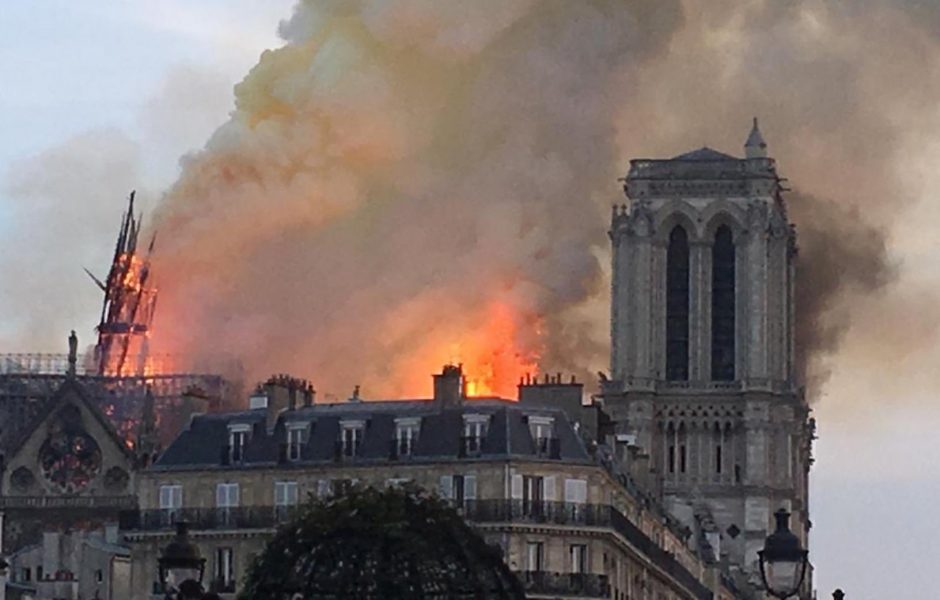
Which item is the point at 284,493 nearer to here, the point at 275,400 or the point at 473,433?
the point at 275,400

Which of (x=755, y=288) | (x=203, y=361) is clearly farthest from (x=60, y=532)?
(x=755, y=288)

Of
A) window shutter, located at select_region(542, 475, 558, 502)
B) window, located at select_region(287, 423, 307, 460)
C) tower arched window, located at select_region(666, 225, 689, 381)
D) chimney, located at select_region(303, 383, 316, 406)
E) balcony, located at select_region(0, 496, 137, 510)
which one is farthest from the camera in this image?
tower arched window, located at select_region(666, 225, 689, 381)

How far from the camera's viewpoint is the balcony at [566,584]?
9744cm

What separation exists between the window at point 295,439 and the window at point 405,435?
8.93ft

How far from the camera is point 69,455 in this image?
145 m

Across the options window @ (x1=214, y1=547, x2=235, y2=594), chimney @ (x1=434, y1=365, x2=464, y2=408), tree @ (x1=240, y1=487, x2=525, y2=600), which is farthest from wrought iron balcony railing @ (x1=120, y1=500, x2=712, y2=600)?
tree @ (x1=240, y1=487, x2=525, y2=600)

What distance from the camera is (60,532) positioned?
135250 millimetres

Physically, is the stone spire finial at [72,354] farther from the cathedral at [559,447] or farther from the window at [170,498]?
the window at [170,498]

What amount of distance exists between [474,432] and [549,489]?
99.4 inches

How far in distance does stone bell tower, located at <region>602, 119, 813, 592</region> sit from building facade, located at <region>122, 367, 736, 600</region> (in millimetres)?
73255

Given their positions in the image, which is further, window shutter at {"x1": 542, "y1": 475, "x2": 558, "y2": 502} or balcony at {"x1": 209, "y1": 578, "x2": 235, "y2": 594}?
balcony at {"x1": 209, "y1": 578, "x2": 235, "y2": 594}

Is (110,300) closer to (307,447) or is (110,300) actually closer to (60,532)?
(60,532)

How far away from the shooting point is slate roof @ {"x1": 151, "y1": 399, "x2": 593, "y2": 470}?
99.5m

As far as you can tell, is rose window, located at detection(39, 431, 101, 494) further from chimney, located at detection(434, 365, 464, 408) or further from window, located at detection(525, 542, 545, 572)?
window, located at detection(525, 542, 545, 572)
